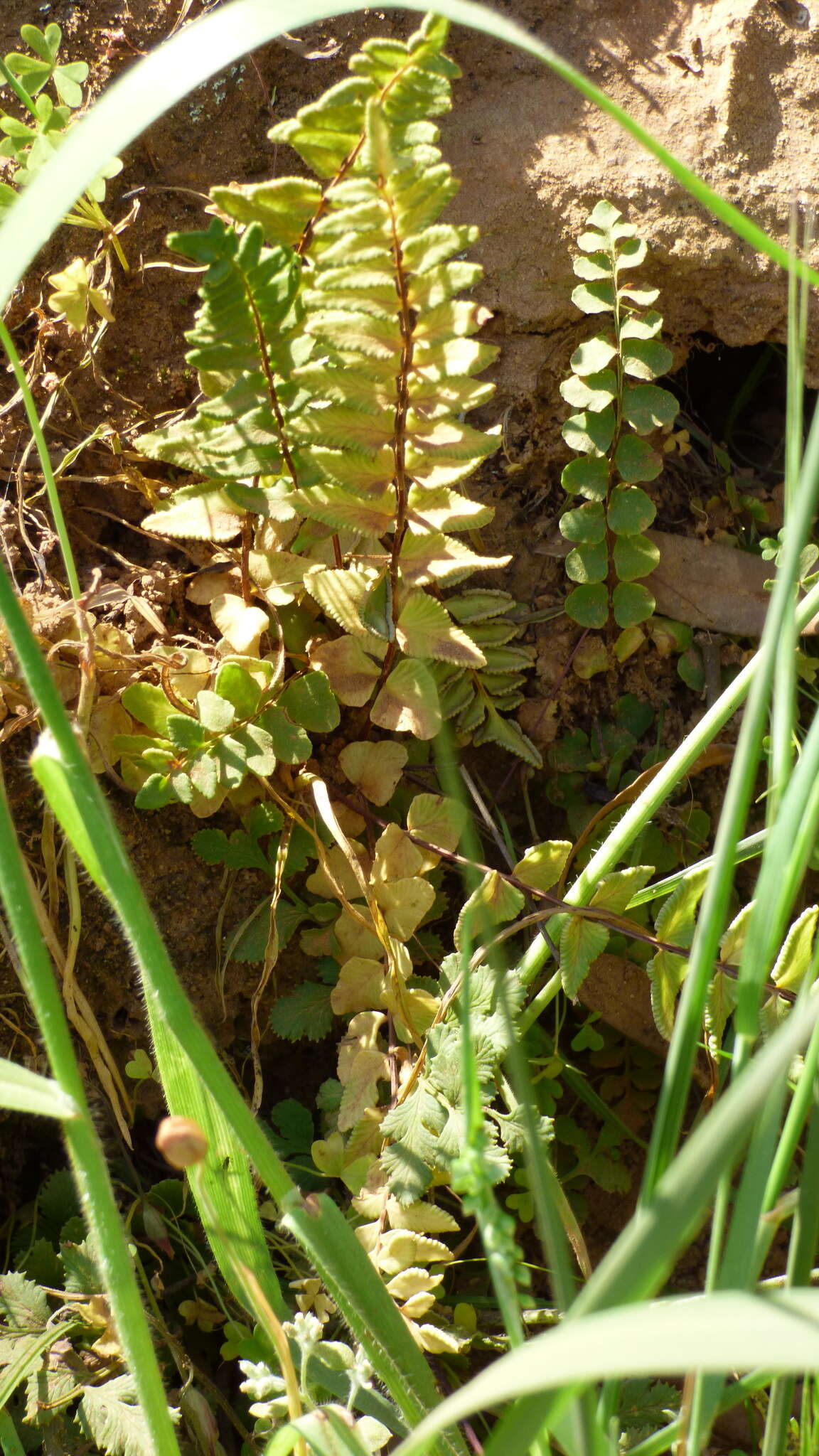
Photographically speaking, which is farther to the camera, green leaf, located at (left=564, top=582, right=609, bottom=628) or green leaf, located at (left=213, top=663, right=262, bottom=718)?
green leaf, located at (left=564, top=582, right=609, bottom=628)

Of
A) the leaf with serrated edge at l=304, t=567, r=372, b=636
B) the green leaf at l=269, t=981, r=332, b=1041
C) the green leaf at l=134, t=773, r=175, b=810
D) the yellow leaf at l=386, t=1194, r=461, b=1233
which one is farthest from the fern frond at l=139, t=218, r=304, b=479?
the yellow leaf at l=386, t=1194, r=461, b=1233

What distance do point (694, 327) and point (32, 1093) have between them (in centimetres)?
145

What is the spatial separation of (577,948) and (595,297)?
0.87m

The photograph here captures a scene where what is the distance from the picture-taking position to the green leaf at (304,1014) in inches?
53.1

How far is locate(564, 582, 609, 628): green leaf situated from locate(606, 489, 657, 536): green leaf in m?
0.10

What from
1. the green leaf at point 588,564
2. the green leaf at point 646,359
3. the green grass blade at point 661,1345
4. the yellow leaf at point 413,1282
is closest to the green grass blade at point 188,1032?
the yellow leaf at point 413,1282

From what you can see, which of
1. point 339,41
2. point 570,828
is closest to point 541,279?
point 339,41

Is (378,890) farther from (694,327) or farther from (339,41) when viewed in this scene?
(339,41)

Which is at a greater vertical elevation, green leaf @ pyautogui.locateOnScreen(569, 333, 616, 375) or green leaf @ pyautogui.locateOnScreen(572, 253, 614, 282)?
green leaf @ pyautogui.locateOnScreen(572, 253, 614, 282)

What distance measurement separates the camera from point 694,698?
161cm

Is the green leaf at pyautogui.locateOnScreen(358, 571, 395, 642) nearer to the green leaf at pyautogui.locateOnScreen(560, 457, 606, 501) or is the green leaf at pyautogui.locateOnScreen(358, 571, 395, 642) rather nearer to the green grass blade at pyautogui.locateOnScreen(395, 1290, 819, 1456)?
the green leaf at pyautogui.locateOnScreen(560, 457, 606, 501)

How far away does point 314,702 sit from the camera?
129 cm

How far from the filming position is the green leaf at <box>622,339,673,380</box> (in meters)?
1.38

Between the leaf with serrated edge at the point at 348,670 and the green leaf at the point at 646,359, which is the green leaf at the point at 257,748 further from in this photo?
the green leaf at the point at 646,359
